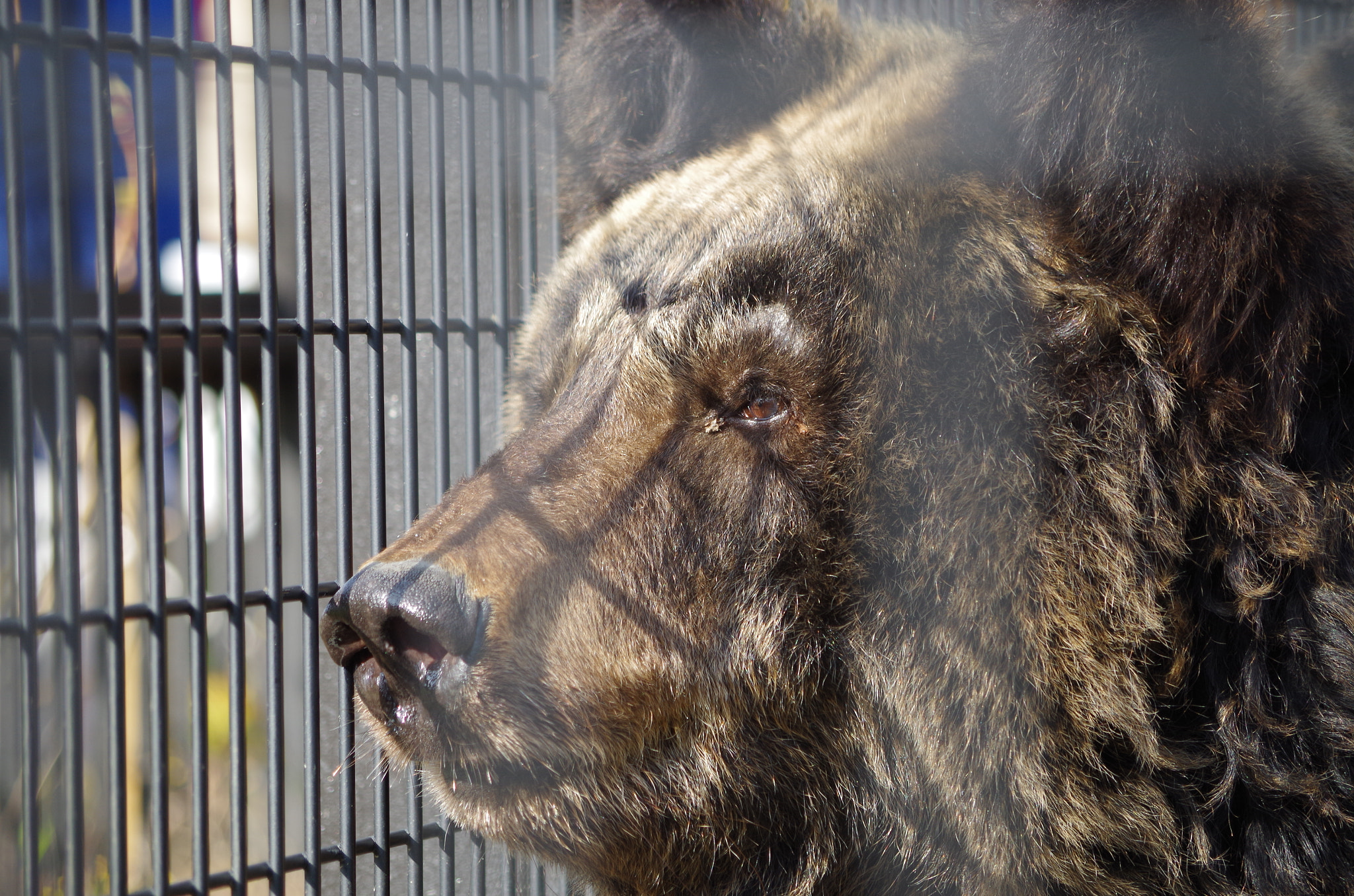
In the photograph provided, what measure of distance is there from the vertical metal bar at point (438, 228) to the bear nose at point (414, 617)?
2.36ft

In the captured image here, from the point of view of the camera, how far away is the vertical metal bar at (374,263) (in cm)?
191

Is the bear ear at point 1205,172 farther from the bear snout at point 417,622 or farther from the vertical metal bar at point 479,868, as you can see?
the vertical metal bar at point 479,868

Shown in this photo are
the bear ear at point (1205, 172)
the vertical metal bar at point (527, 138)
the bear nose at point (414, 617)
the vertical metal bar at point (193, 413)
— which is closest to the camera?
the bear ear at point (1205, 172)

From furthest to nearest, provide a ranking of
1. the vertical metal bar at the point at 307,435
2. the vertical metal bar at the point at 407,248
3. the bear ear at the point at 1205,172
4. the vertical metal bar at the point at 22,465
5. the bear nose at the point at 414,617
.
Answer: the vertical metal bar at the point at 407,248
the vertical metal bar at the point at 307,435
the vertical metal bar at the point at 22,465
the bear nose at the point at 414,617
the bear ear at the point at 1205,172

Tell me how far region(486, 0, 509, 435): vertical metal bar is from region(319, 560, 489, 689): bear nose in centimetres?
92

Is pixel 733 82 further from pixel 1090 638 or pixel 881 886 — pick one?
pixel 881 886

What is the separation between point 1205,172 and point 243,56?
1.50 m

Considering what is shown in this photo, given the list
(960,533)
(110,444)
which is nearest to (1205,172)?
(960,533)

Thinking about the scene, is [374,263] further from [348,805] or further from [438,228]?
[348,805]

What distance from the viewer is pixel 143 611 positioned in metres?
Result: 1.74

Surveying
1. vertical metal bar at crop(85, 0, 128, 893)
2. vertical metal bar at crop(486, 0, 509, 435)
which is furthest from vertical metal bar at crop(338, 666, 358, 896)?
vertical metal bar at crop(486, 0, 509, 435)

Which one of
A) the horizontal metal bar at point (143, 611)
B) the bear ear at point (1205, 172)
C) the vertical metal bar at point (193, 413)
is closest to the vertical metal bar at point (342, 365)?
the horizontal metal bar at point (143, 611)

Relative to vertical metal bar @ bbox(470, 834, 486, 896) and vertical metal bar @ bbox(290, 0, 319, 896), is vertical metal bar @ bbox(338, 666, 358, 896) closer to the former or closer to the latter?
vertical metal bar @ bbox(290, 0, 319, 896)

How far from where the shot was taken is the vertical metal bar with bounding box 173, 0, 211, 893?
1724mm
